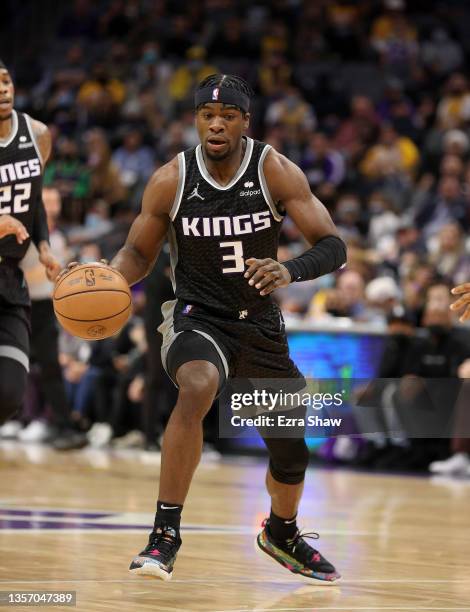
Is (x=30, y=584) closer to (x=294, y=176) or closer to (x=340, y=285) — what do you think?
(x=294, y=176)

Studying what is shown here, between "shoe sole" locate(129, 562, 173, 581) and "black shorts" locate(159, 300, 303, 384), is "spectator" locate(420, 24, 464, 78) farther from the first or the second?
"shoe sole" locate(129, 562, 173, 581)

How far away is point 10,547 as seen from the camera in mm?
6145

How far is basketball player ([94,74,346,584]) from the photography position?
5.41 metres

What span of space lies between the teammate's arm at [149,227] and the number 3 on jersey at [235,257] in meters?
0.30

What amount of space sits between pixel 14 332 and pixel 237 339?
1.17 metres

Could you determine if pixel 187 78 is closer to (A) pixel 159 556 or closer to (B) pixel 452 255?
(B) pixel 452 255

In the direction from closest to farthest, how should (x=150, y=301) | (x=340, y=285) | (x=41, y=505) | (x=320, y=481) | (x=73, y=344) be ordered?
(x=41, y=505), (x=320, y=481), (x=150, y=301), (x=340, y=285), (x=73, y=344)

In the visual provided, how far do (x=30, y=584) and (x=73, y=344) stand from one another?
943 cm

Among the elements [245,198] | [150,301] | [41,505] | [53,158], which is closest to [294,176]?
[245,198]

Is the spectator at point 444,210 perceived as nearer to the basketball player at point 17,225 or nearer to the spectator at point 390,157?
the spectator at point 390,157

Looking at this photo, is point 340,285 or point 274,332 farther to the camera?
point 340,285

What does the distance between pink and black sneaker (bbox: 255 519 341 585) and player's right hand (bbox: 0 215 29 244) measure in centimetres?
173

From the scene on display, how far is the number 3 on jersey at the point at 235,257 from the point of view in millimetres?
5469

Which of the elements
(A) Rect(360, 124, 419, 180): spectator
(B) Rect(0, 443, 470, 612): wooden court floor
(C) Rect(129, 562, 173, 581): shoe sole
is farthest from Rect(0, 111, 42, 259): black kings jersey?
(A) Rect(360, 124, 419, 180): spectator
